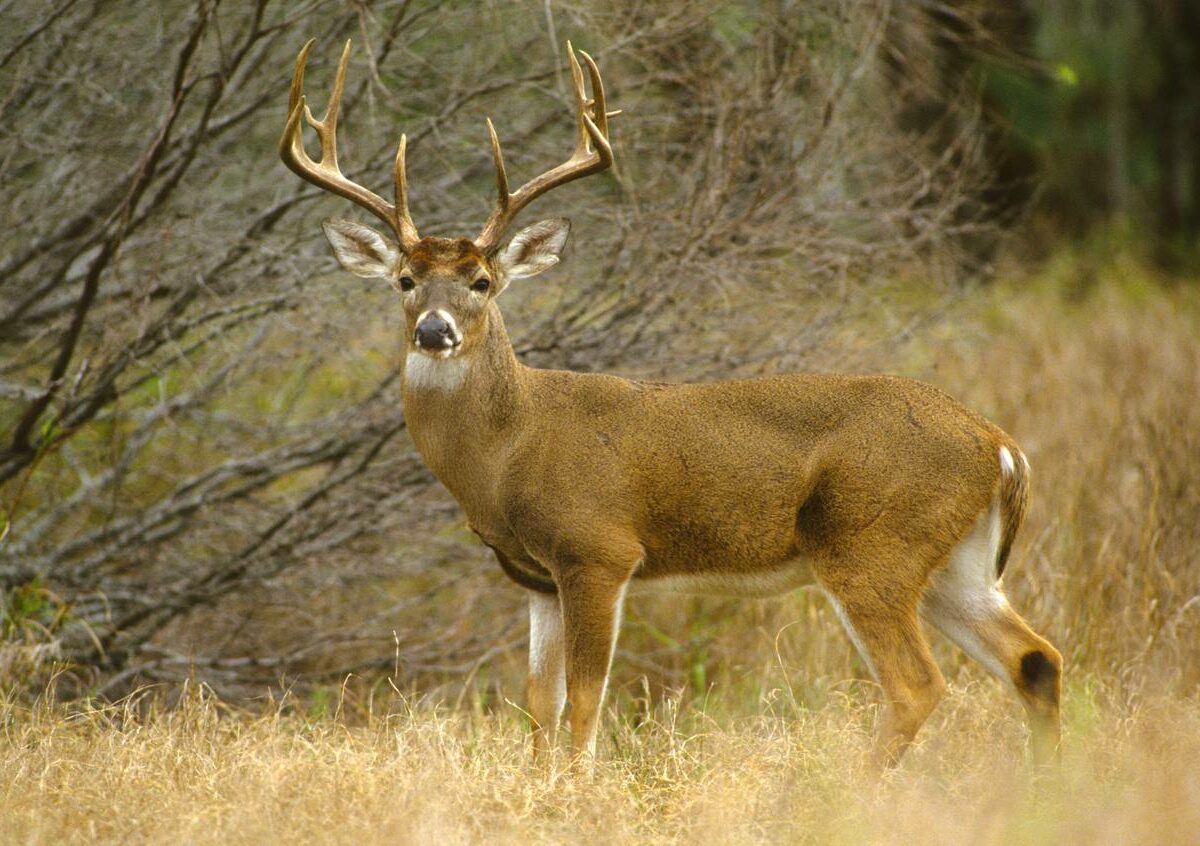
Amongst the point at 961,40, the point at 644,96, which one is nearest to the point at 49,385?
the point at 644,96

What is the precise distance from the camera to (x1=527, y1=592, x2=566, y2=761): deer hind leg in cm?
578

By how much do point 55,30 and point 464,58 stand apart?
186 cm

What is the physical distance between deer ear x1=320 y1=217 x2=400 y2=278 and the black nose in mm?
617

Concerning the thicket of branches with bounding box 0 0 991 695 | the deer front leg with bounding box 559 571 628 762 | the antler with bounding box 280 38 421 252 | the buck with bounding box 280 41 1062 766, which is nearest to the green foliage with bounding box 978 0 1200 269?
the thicket of branches with bounding box 0 0 991 695

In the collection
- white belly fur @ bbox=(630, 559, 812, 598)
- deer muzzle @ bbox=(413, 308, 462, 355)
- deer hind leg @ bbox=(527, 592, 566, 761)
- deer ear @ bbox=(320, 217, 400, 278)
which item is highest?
deer ear @ bbox=(320, 217, 400, 278)

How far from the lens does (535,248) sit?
5988 mm

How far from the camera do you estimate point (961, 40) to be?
26.8ft

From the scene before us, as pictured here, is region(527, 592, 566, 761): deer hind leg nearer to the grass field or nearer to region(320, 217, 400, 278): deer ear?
the grass field

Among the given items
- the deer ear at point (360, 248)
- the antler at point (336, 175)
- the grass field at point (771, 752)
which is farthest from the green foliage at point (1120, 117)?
the antler at point (336, 175)

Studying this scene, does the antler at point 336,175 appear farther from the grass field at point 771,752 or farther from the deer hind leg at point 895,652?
the deer hind leg at point 895,652

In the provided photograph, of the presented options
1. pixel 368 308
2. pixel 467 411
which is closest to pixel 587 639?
pixel 467 411

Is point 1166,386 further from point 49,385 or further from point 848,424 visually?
point 49,385

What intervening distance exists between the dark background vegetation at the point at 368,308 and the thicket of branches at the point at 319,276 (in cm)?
2

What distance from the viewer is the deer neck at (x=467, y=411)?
566 cm
